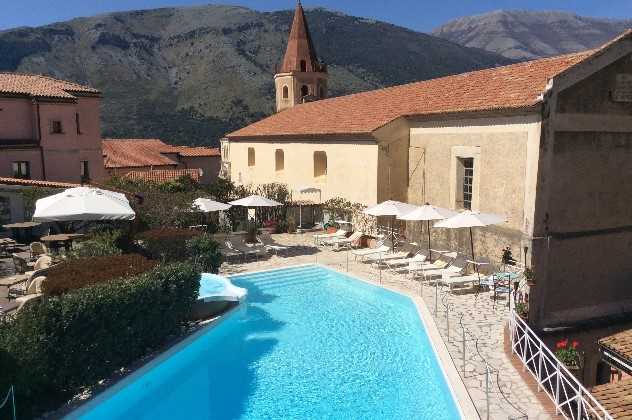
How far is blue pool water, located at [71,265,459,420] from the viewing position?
30.8ft

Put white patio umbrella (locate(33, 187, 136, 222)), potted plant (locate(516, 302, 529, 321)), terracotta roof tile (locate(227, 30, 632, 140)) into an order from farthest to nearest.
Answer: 1. terracotta roof tile (locate(227, 30, 632, 140))
2. white patio umbrella (locate(33, 187, 136, 222))
3. potted plant (locate(516, 302, 529, 321))

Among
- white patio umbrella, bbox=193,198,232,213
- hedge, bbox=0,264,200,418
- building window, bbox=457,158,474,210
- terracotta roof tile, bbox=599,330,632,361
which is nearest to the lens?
hedge, bbox=0,264,200,418

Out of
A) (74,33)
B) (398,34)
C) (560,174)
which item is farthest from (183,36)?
(560,174)

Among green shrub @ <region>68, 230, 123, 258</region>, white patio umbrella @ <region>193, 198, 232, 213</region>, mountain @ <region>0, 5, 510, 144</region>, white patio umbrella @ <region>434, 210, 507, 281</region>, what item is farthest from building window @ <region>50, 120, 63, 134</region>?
mountain @ <region>0, 5, 510, 144</region>

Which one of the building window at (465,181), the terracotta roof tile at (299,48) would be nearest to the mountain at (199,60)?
the terracotta roof tile at (299,48)

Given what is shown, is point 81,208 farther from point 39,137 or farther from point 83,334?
point 39,137

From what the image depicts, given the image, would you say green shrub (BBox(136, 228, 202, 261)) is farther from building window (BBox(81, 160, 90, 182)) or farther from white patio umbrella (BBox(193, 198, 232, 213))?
building window (BBox(81, 160, 90, 182))

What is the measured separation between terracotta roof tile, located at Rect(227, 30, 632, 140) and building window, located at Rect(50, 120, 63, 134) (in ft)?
39.0

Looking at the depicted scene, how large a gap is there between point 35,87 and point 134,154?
21540 mm

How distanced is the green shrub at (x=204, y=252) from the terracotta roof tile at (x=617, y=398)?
457 inches

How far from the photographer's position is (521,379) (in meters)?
9.64

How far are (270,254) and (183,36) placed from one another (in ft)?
397

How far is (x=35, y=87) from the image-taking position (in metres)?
30.0

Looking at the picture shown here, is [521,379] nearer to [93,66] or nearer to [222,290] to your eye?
[222,290]
